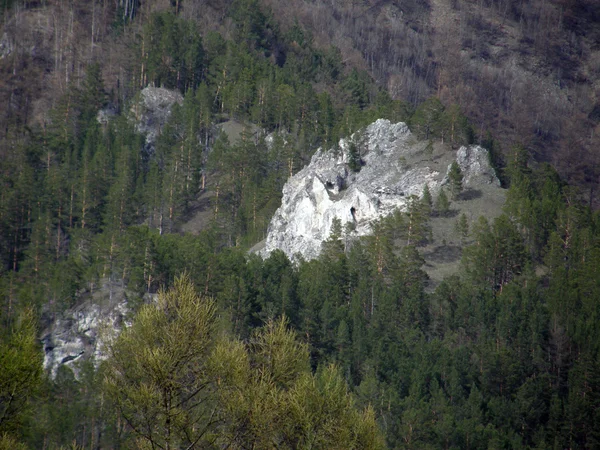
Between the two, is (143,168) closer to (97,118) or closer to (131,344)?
(97,118)

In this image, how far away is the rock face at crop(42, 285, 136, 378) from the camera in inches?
2960

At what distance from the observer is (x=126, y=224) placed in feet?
315

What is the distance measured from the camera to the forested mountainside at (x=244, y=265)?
21969 mm

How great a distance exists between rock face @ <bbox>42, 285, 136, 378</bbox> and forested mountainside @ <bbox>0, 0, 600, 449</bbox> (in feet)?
1.60

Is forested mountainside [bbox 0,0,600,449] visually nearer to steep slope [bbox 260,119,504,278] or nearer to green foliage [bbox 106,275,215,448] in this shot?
green foliage [bbox 106,275,215,448]

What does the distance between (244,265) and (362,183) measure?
83.6 feet

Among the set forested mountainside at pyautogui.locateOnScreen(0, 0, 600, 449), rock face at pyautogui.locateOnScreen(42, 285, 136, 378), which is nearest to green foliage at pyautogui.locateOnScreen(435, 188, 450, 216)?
forested mountainside at pyautogui.locateOnScreen(0, 0, 600, 449)

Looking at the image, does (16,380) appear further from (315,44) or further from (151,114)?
(315,44)

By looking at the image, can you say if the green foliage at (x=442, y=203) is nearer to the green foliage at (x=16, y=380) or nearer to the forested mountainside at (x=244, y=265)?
the forested mountainside at (x=244, y=265)

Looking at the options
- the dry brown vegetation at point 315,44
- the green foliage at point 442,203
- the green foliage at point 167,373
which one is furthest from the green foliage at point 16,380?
the dry brown vegetation at point 315,44

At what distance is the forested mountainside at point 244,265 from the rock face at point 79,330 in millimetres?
489

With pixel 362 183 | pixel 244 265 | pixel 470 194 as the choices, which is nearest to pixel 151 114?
pixel 362 183

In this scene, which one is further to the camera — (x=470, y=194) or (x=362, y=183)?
(x=362, y=183)

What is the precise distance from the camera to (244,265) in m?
74.0
